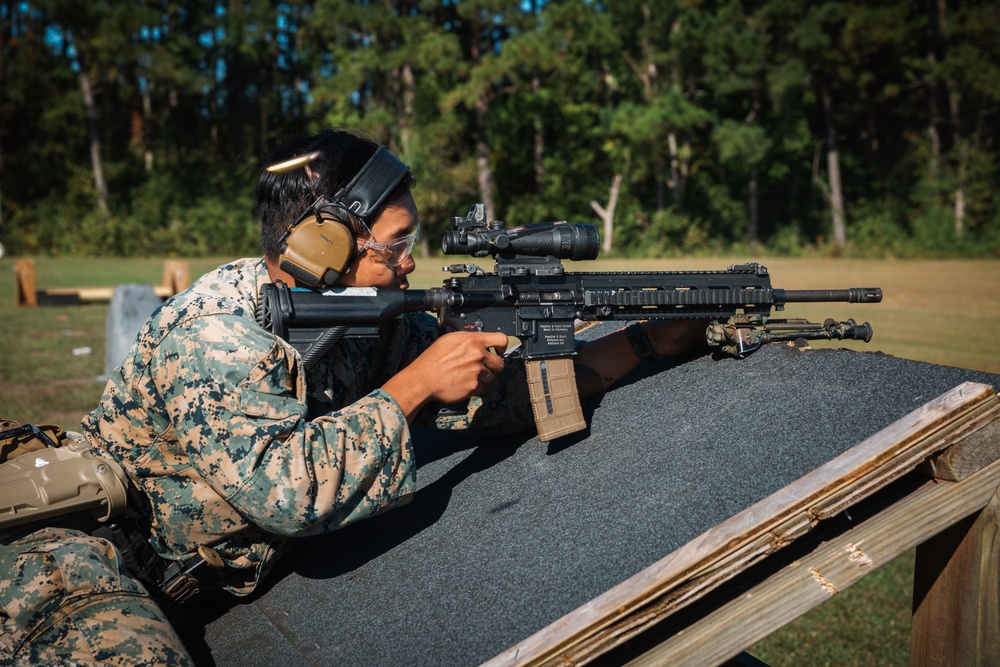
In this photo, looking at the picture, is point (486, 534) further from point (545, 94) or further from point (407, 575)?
point (545, 94)

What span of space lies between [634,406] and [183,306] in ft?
5.95

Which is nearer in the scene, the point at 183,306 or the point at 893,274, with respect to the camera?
the point at 183,306

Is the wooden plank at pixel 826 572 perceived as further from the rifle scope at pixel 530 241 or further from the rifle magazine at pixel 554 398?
the rifle scope at pixel 530 241

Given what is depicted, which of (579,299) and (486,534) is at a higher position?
(579,299)

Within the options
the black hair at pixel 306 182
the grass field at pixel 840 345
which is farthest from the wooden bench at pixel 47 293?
the black hair at pixel 306 182

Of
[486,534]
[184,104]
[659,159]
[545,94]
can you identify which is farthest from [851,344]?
[184,104]

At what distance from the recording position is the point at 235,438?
251 centimetres

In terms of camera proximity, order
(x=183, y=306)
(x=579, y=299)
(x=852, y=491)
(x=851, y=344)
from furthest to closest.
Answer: (x=851, y=344), (x=579, y=299), (x=183, y=306), (x=852, y=491)

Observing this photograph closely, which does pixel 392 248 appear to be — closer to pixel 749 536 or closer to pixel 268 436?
pixel 268 436

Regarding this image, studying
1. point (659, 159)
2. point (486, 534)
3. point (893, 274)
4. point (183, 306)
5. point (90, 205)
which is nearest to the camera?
point (183, 306)

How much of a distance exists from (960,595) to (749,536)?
30.2 inches

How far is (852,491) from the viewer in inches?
86.3

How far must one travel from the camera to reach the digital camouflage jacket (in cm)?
250

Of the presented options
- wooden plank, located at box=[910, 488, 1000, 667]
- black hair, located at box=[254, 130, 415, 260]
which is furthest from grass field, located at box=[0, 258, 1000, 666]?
black hair, located at box=[254, 130, 415, 260]
